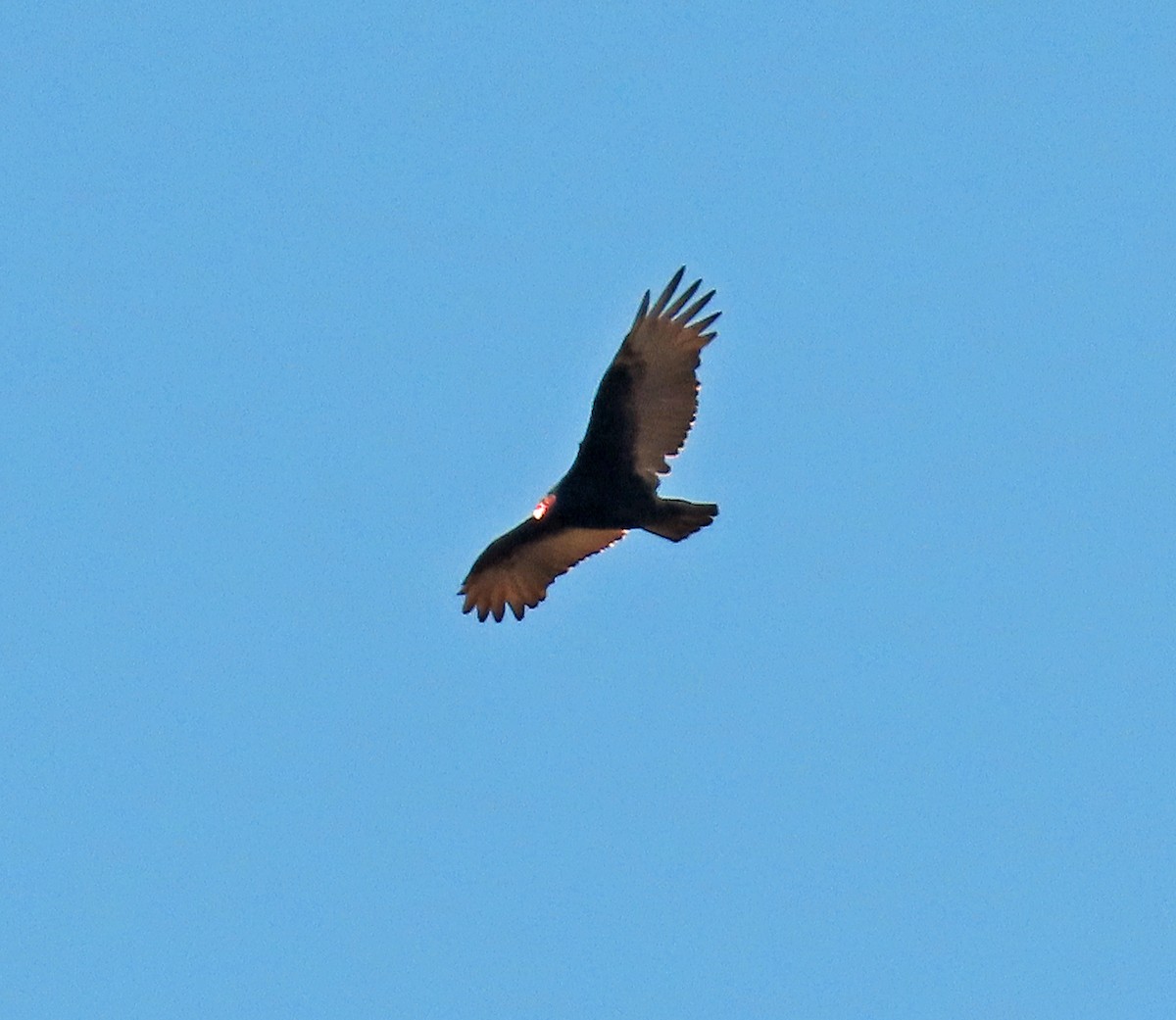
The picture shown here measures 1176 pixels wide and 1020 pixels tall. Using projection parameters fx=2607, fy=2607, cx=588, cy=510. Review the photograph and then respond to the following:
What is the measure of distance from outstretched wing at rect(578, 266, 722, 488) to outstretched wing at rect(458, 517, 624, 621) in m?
1.28

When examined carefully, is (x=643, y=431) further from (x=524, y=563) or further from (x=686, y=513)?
(x=524, y=563)

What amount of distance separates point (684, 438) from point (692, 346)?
741mm

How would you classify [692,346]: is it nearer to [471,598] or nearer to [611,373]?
[611,373]

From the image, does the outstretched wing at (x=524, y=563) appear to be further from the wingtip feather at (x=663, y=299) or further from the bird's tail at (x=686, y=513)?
the wingtip feather at (x=663, y=299)

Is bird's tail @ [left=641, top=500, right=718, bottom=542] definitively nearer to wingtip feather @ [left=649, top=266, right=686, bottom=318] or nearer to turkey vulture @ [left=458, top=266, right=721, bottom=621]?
turkey vulture @ [left=458, top=266, right=721, bottom=621]

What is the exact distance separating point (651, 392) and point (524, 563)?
2429mm

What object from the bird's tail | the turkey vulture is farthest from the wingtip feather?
the bird's tail

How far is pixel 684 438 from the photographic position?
20.7 meters

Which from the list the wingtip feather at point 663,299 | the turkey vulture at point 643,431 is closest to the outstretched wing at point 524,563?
the turkey vulture at point 643,431

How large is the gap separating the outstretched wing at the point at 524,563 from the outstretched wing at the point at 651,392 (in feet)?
4.19

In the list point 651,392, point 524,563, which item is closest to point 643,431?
point 651,392

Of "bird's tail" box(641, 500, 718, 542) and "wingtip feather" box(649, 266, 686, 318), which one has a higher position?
"wingtip feather" box(649, 266, 686, 318)

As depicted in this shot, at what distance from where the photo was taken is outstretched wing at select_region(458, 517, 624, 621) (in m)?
22.0

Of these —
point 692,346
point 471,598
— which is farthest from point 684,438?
point 471,598
